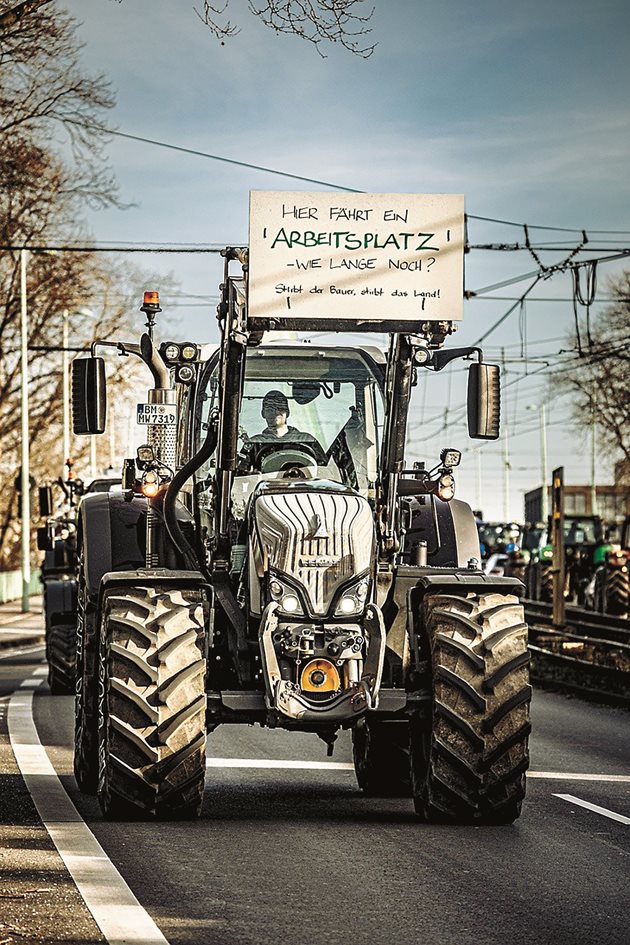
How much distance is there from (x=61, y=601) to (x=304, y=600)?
12087 millimetres

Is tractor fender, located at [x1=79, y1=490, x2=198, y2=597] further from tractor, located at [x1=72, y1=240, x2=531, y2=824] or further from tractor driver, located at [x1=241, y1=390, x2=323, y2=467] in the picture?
tractor driver, located at [x1=241, y1=390, x2=323, y2=467]

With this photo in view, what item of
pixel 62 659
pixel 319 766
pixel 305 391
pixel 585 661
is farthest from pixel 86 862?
pixel 585 661

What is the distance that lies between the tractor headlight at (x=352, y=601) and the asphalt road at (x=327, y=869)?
1.22 metres

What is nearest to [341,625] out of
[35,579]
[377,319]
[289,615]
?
[289,615]

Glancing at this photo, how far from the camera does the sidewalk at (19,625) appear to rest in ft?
112

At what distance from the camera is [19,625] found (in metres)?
41.2

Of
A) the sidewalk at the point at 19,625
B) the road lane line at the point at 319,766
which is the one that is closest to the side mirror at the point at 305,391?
the road lane line at the point at 319,766

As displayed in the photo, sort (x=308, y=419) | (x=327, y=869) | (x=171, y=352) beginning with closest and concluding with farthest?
(x=327, y=869) < (x=171, y=352) < (x=308, y=419)

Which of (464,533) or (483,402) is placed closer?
(483,402)

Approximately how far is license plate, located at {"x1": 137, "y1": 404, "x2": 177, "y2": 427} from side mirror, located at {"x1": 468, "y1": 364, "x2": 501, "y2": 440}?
104 inches

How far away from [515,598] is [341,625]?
3.54 feet

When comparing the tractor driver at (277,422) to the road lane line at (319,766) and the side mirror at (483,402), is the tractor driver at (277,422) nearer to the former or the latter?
the side mirror at (483,402)

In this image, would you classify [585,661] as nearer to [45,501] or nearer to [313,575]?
[45,501]

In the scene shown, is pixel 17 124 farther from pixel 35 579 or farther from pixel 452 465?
pixel 35 579
